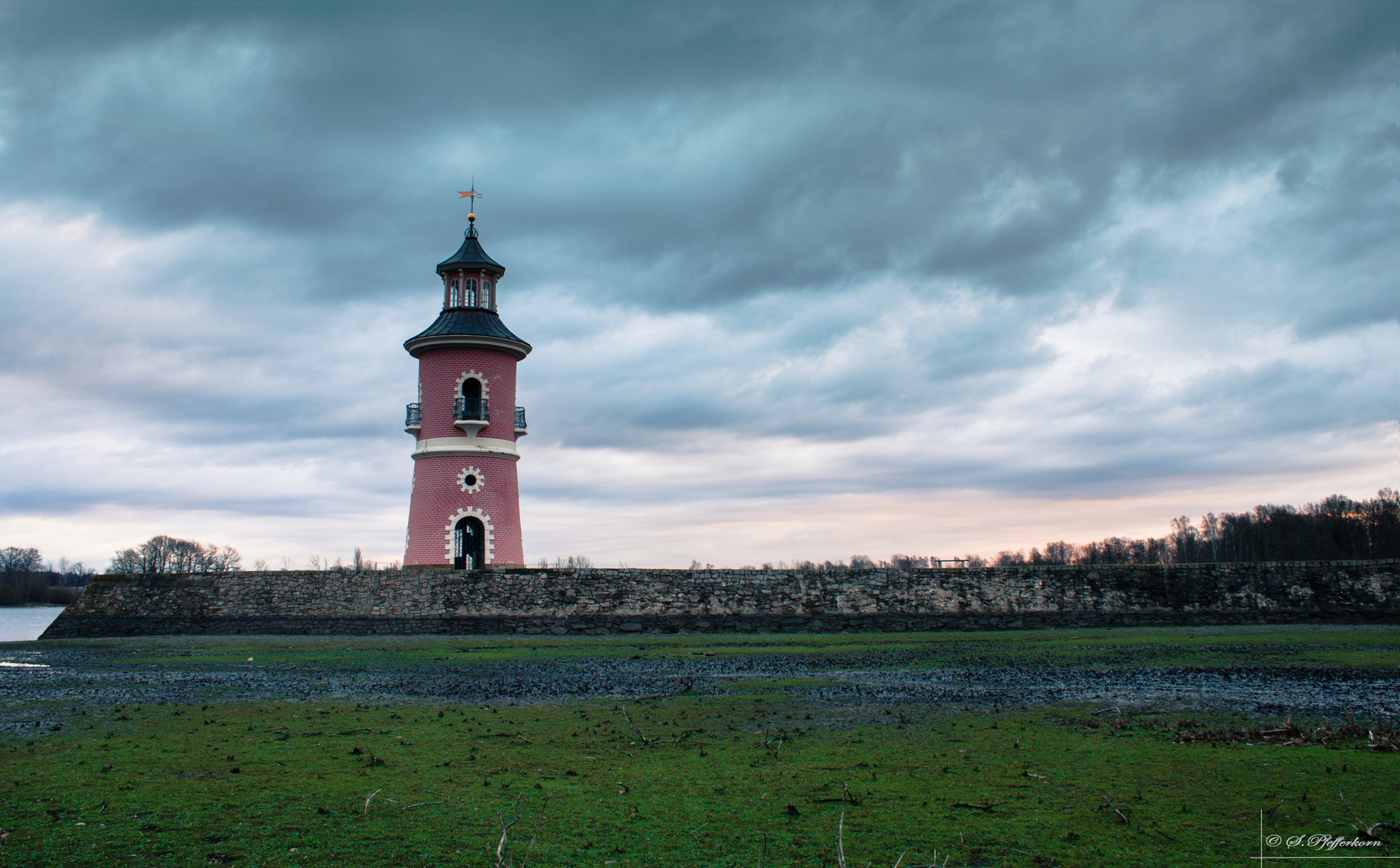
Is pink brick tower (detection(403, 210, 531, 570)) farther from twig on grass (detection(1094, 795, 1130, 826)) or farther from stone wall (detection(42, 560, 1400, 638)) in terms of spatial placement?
twig on grass (detection(1094, 795, 1130, 826))

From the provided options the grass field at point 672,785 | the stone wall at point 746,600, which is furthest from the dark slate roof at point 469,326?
the grass field at point 672,785

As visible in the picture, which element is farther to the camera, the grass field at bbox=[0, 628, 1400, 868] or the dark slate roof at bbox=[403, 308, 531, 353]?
the dark slate roof at bbox=[403, 308, 531, 353]

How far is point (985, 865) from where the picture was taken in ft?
→ 12.3

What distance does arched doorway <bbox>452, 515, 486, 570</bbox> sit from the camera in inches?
1120

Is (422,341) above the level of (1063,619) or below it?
above

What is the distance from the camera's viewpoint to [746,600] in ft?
71.3

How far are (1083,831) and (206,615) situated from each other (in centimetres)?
2295

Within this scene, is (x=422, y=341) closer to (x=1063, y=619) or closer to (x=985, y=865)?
(x=1063, y=619)

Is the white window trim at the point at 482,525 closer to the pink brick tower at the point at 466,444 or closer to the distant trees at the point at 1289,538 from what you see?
the pink brick tower at the point at 466,444

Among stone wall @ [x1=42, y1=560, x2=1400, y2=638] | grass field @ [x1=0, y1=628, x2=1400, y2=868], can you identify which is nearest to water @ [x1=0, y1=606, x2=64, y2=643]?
stone wall @ [x1=42, y1=560, x2=1400, y2=638]

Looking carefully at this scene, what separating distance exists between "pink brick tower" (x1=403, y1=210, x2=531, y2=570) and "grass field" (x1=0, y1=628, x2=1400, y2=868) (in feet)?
64.5

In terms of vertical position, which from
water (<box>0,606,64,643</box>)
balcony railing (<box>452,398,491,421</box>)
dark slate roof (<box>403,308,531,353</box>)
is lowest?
water (<box>0,606,64,643</box>)

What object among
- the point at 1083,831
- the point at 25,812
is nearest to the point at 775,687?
the point at 1083,831

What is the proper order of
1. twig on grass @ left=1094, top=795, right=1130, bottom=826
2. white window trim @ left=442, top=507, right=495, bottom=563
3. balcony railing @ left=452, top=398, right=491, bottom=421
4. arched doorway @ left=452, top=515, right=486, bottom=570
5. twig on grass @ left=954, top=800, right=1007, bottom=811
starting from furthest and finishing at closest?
arched doorway @ left=452, top=515, right=486, bottom=570
balcony railing @ left=452, top=398, right=491, bottom=421
white window trim @ left=442, top=507, right=495, bottom=563
twig on grass @ left=954, top=800, right=1007, bottom=811
twig on grass @ left=1094, top=795, right=1130, bottom=826
